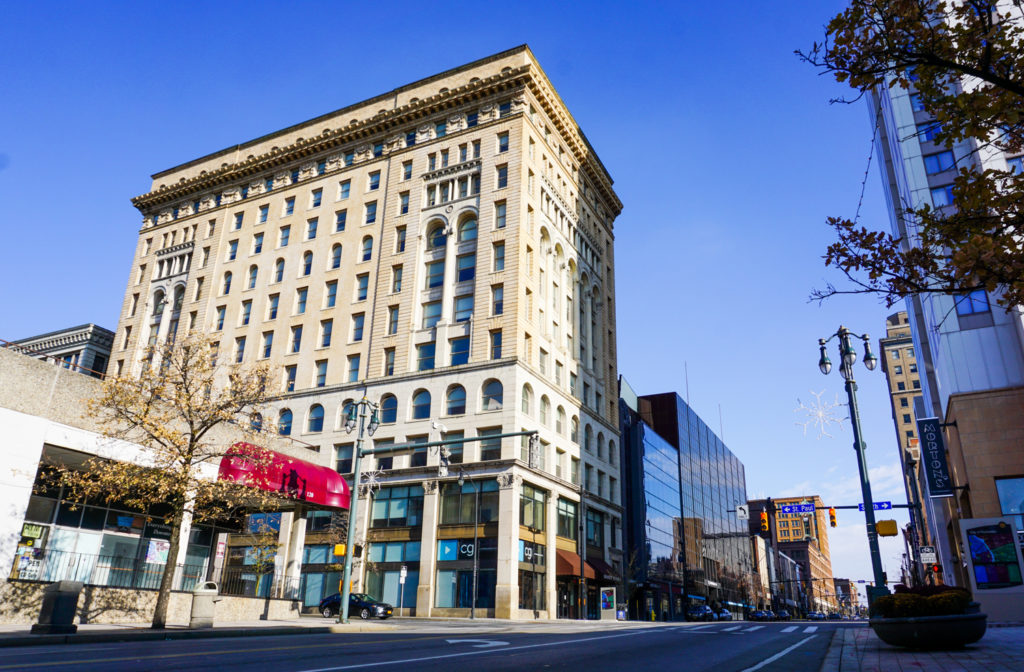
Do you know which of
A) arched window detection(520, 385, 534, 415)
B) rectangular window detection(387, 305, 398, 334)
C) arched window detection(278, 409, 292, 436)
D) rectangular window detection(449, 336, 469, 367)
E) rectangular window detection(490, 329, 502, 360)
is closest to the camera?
arched window detection(520, 385, 534, 415)

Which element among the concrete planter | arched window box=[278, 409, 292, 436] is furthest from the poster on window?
arched window box=[278, 409, 292, 436]

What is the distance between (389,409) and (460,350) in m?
6.80

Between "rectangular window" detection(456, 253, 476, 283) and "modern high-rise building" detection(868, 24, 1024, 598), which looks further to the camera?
"rectangular window" detection(456, 253, 476, 283)

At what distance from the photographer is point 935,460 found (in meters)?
39.5

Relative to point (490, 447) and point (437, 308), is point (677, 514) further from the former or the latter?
point (437, 308)

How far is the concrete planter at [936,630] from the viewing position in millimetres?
12602

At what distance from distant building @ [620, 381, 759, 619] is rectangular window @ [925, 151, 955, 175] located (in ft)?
115

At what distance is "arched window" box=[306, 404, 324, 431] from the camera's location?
5197cm

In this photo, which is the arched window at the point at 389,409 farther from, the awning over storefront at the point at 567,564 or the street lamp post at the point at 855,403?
the street lamp post at the point at 855,403

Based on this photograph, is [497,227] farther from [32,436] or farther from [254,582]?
[32,436]

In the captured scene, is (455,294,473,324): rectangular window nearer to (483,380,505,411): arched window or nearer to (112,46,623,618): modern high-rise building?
(112,46,623,618): modern high-rise building

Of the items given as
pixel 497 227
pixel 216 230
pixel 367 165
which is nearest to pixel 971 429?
pixel 497 227

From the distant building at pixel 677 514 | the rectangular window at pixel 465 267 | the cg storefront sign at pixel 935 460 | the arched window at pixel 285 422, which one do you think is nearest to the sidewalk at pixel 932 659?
the cg storefront sign at pixel 935 460

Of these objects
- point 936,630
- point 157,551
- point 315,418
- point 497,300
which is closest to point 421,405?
point 497,300
